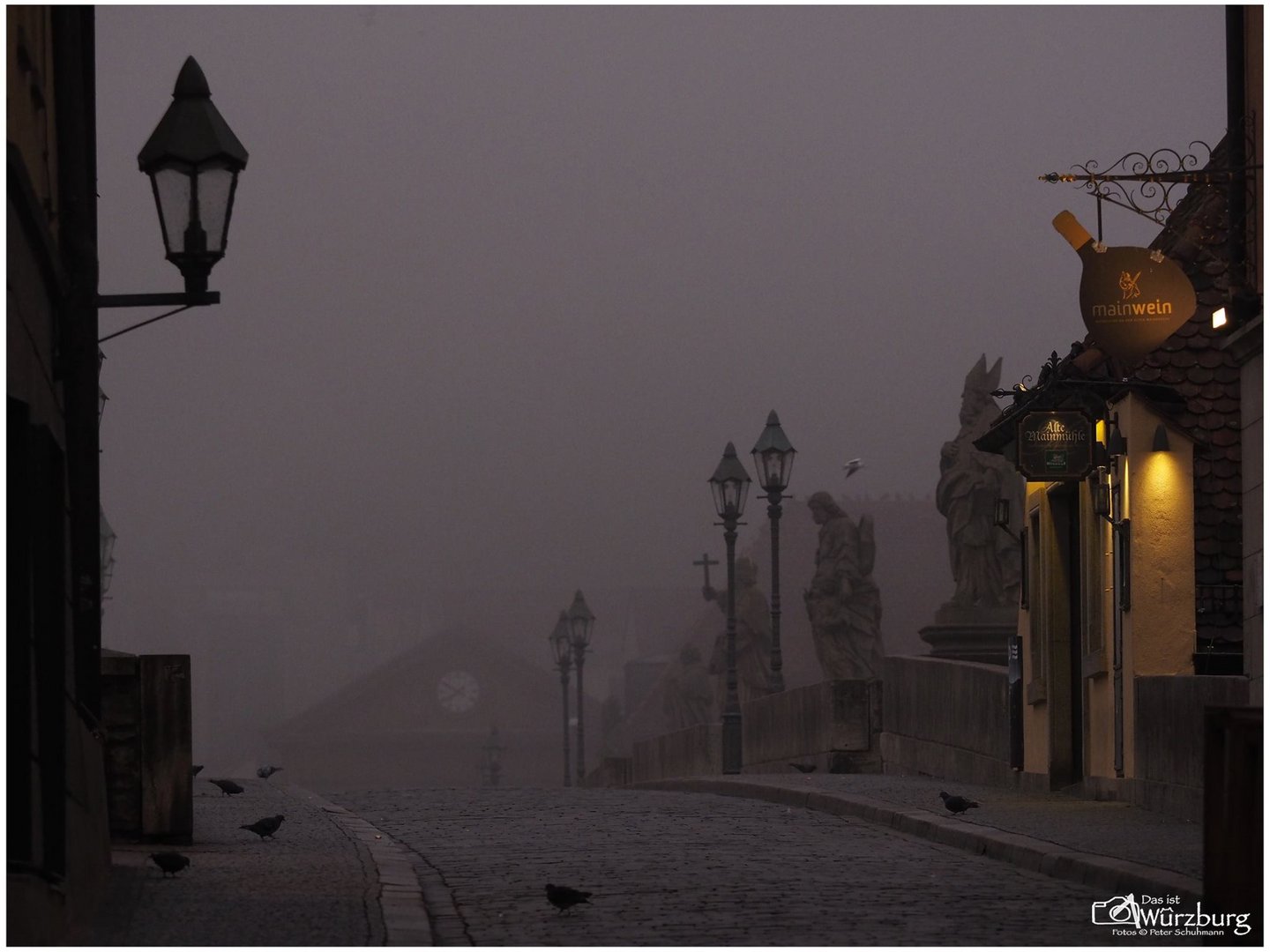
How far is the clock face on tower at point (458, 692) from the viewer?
90.1 m

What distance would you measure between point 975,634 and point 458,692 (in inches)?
2412

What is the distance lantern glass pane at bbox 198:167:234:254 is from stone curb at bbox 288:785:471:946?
3606 mm

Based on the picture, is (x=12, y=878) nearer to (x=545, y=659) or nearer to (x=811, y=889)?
(x=811, y=889)

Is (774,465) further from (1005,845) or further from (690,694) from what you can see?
(690,694)

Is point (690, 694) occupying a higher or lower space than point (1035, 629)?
lower

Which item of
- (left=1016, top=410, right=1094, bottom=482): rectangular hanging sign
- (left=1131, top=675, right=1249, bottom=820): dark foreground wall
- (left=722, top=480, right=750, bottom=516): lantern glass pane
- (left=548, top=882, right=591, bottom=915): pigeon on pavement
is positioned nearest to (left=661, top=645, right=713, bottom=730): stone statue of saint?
(left=722, top=480, right=750, bottom=516): lantern glass pane

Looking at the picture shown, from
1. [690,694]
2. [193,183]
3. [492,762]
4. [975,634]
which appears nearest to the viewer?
[193,183]

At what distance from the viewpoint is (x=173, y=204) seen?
1285cm

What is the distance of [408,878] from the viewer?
13188 millimetres

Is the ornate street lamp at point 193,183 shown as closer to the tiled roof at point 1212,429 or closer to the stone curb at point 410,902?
the stone curb at point 410,902

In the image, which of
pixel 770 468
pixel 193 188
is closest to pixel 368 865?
pixel 193 188

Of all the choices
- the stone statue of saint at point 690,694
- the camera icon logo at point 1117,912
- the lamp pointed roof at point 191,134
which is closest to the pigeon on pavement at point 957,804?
the camera icon logo at point 1117,912

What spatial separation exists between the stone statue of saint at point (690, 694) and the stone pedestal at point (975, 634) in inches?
959

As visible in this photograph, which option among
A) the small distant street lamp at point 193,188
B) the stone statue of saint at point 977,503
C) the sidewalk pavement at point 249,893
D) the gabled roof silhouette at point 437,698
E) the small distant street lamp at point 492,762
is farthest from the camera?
the gabled roof silhouette at point 437,698
